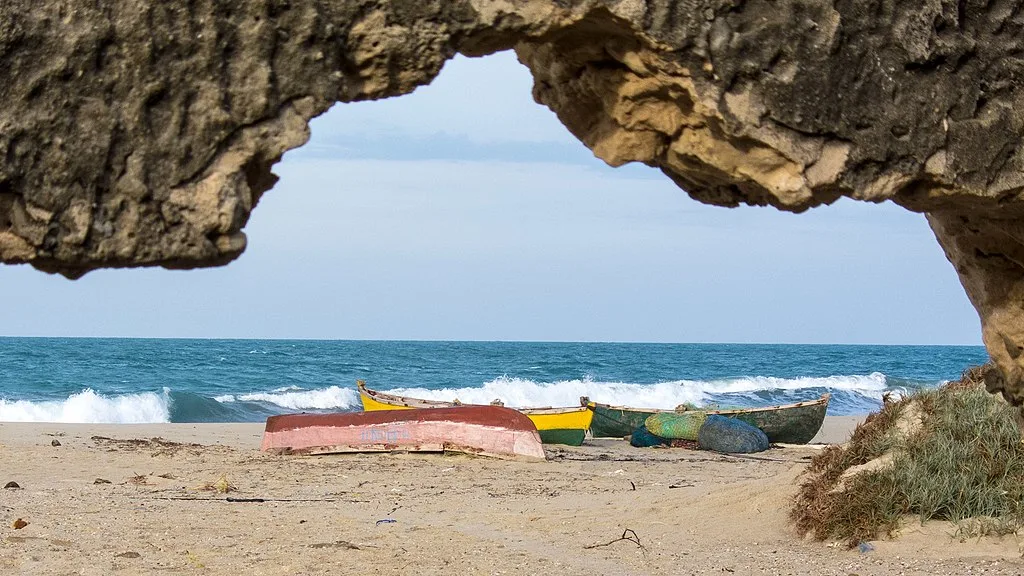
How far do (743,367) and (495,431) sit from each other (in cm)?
4801

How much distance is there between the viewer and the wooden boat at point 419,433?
1564 centimetres

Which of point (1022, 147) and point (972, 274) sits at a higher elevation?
point (1022, 147)

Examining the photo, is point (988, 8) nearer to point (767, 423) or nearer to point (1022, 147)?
point (1022, 147)

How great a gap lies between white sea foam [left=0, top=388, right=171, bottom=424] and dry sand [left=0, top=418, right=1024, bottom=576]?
1401 centimetres

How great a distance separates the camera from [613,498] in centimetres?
1148

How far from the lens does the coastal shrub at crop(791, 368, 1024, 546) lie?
7.90 metres

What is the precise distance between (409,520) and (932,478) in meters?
4.88

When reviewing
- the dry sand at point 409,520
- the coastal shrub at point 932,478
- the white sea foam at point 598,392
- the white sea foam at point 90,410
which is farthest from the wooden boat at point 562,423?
the white sea foam at point 598,392

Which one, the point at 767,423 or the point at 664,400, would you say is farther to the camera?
the point at 664,400

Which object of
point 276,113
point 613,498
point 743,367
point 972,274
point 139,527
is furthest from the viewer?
point 743,367

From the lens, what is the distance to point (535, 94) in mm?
4680

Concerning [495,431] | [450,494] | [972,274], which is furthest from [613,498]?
[972,274]

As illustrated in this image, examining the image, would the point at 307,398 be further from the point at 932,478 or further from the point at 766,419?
the point at 932,478

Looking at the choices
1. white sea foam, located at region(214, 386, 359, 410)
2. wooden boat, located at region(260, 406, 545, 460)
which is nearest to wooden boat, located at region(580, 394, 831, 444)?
wooden boat, located at region(260, 406, 545, 460)
